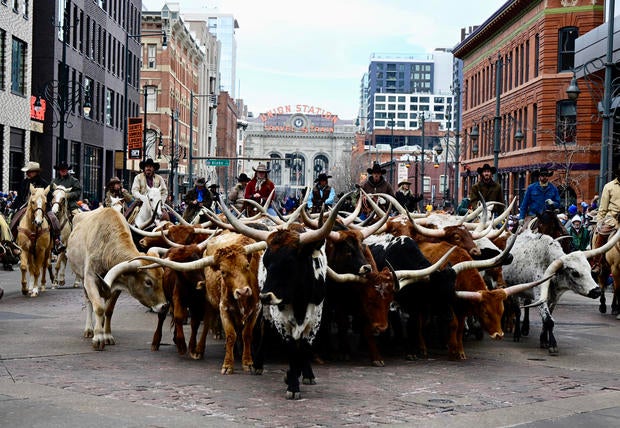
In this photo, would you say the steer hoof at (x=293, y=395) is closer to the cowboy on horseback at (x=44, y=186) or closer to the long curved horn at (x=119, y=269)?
the long curved horn at (x=119, y=269)

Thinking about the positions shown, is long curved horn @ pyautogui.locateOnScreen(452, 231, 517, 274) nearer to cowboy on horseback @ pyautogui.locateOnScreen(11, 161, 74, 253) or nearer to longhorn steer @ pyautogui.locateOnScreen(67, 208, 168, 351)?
longhorn steer @ pyautogui.locateOnScreen(67, 208, 168, 351)

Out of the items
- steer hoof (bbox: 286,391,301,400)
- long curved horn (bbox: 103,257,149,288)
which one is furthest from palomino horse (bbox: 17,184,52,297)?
steer hoof (bbox: 286,391,301,400)

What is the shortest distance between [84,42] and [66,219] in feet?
112

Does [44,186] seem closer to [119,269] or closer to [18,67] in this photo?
[119,269]

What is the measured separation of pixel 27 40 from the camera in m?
42.0

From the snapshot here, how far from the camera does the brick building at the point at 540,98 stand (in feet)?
170

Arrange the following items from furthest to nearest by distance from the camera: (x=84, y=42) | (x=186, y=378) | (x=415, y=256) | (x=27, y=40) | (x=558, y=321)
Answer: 1. (x=84, y=42)
2. (x=27, y=40)
3. (x=558, y=321)
4. (x=415, y=256)
5. (x=186, y=378)

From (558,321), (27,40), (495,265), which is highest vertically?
(27,40)

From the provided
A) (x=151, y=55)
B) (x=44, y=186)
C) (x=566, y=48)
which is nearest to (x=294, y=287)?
(x=44, y=186)

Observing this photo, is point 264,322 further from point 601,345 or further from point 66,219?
point 66,219

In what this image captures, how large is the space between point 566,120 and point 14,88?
88.4 ft

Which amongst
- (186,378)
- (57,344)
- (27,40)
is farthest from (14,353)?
(27,40)

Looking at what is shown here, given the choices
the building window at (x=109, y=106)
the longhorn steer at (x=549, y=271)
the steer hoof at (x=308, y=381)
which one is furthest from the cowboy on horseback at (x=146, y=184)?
the building window at (x=109, y=106)

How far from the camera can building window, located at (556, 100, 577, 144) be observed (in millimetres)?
51700
